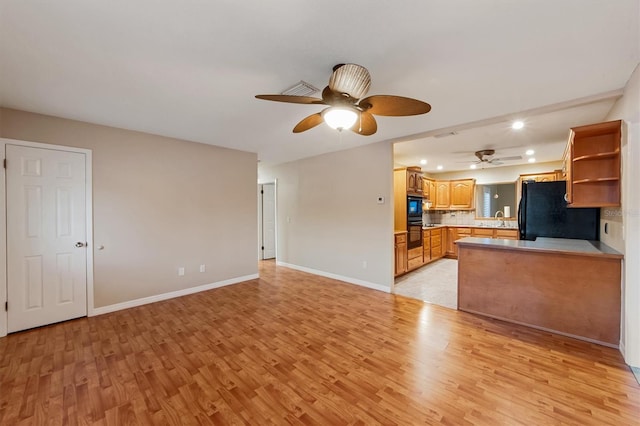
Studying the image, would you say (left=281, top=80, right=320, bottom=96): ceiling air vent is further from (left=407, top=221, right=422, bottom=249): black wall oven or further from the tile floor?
(left=407, top=221, right=422, bottom=249): black wall oven

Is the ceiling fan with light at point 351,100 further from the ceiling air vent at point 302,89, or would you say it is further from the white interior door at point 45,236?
the white interior door at point 45,236

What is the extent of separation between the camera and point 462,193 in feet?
23.2

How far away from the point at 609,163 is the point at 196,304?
5.21m

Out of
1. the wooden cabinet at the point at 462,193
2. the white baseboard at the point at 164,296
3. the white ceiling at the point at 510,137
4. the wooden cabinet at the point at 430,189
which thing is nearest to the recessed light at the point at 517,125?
the white ceiling at the point at 510,137

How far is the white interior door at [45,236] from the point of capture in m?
2.85

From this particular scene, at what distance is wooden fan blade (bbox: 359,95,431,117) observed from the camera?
5.87 feet

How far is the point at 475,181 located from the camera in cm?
697

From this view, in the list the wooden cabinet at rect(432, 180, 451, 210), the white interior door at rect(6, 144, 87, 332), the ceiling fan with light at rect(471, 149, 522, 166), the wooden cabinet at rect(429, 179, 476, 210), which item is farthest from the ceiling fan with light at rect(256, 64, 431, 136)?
the wooden cabinet at rect(432, 180, 451, 210)

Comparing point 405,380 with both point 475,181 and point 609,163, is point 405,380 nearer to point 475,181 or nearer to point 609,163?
point 609,163

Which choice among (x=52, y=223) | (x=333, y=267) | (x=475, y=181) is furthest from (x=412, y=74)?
(x=475, y=181)

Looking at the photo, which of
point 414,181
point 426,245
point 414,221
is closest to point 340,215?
point 414,221

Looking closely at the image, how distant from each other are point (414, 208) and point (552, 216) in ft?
7.32

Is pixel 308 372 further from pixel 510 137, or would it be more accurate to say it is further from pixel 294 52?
pixel 510 137

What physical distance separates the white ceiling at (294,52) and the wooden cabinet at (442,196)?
4.49 meters
